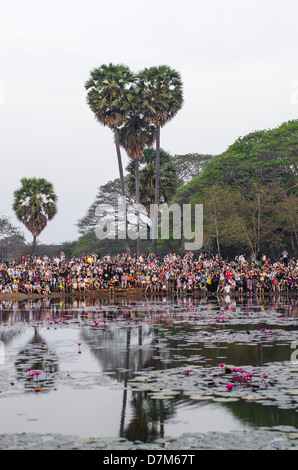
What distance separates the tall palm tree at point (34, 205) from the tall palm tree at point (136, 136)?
22.0 ft

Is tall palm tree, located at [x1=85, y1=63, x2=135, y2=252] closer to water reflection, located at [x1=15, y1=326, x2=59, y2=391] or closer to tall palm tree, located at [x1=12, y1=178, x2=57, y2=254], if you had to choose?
tall palm tree, located at [x1=12, y1=178, x2=57, y2=254]

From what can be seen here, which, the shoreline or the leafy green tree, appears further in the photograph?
the leafy green tree

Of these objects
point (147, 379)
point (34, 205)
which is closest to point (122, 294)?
point (34, 205)

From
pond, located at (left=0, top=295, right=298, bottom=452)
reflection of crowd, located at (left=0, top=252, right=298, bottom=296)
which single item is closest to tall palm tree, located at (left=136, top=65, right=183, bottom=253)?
reflection of crowd, located at (left=0, top=252, right=298, bottom=296)

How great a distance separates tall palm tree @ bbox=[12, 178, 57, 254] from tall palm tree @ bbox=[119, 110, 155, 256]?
6.71 m

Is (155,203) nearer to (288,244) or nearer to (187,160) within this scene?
(288,244)

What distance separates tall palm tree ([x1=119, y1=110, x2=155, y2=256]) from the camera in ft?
150

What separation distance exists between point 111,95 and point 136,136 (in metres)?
3.64

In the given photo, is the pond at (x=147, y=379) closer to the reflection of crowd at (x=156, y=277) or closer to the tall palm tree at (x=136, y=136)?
the reflection of crowd at (x=156, y=277)

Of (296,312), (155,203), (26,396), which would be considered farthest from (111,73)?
(26,396)

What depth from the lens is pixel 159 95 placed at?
45.5 meters

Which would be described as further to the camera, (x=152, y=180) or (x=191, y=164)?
(x=191, y=164)

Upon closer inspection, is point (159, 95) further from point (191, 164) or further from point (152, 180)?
point (191, 164)

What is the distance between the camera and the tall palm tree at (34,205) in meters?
44.0
